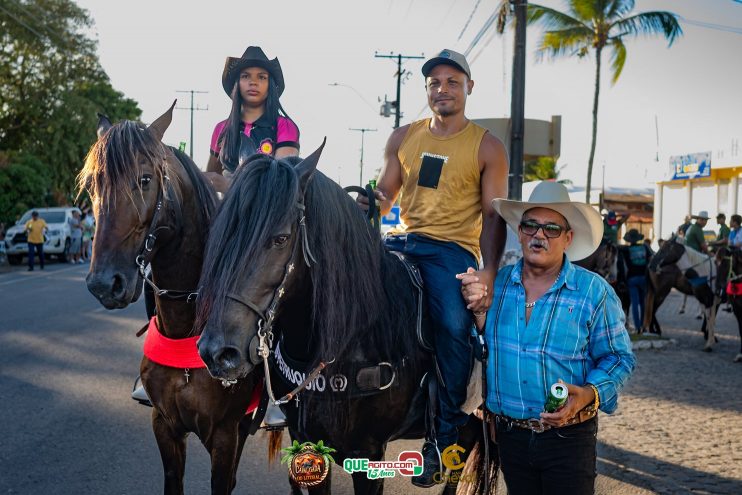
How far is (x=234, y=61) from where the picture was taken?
4410 mm

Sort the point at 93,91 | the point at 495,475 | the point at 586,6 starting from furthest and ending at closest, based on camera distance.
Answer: the point at 93,91, the point at 586,6, the point at 495,475

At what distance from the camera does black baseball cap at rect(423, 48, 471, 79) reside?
3.46 m

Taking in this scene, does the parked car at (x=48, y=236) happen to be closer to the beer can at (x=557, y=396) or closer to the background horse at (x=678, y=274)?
the background horse at (x=678, y=274)

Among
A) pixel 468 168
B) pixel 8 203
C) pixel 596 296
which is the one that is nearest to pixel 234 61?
pixel 468 168

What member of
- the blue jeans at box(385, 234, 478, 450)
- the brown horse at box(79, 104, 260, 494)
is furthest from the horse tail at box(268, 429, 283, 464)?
the blue jeans at box(385, 234, 478, 450)

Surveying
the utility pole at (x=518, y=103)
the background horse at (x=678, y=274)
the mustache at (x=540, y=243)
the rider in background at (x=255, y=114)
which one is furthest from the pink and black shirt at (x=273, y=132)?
the background horse at (x=678, y=274)

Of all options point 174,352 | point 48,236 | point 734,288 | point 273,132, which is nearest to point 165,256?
point 174,352

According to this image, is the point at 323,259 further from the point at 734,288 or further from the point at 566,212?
the point at 734,288

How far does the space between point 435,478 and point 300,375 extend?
2.84 ft

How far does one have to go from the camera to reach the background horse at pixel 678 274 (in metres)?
12.2

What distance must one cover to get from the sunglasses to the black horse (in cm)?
68

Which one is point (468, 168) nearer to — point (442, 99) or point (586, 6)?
point (442, 99)

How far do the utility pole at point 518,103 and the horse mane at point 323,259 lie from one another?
6724 millimetres

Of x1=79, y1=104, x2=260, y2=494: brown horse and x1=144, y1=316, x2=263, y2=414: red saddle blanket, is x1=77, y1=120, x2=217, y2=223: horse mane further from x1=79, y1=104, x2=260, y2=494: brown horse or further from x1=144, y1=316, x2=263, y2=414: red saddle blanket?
x1=144, y1=316, x2=263, y2=414: red saddle blanket
